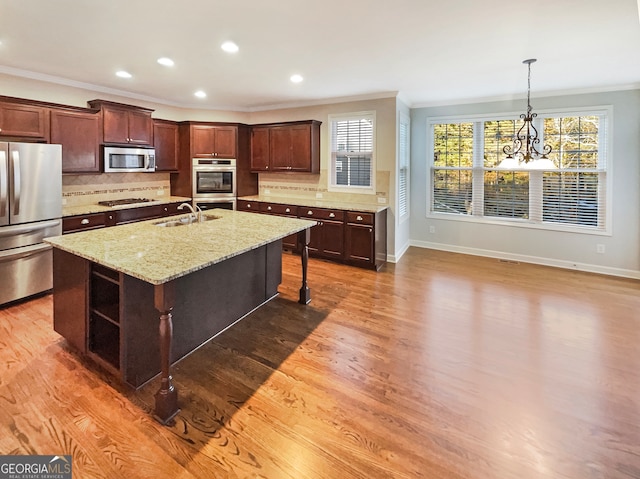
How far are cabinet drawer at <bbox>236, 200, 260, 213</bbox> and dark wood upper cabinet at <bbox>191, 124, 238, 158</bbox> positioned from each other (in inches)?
32.8

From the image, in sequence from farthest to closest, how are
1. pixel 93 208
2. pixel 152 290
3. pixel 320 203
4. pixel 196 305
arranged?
pixel 320 203
pixel 93 208
pixel 196 305
pixel 152 290

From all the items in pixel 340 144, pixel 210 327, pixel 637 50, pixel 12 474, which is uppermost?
pixel 637 50

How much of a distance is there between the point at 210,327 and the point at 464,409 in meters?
1.99

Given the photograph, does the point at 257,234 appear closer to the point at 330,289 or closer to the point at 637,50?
the point at 330,289

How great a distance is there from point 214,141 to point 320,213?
2315 millimetres

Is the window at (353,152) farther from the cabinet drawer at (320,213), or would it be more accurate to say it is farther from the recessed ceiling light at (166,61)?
the recessed ceiling light at (166,61)

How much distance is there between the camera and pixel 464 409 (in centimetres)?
212

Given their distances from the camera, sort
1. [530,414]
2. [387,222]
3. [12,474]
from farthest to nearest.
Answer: [387,222] → [530,414] → [12,474]

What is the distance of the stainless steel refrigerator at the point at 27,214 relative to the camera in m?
3.37

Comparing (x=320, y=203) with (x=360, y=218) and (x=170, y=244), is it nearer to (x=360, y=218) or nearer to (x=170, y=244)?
(x=360, y=218)

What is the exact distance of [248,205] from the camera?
20.0ft

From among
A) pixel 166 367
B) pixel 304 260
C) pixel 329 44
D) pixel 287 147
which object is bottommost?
pixel 166 367

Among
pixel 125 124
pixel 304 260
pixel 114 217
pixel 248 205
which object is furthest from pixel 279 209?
pixel 125 124

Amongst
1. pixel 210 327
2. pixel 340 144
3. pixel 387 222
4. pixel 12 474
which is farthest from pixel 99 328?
pixel 340 144
